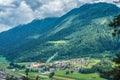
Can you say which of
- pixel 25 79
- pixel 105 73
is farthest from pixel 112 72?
pixel 25 79

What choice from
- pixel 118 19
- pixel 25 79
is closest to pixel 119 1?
pixel 118 19

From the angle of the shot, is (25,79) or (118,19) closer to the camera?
(118,19)

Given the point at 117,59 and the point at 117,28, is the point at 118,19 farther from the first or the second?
the point at 117,59

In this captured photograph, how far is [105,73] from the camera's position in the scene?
120 ft

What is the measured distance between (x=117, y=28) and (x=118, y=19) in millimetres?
958

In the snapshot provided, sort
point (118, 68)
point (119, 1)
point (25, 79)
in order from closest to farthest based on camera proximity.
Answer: point (119, 1) < point (118, 68) < point (25, 79)

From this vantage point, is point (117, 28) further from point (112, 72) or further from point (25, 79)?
point (25, 79)

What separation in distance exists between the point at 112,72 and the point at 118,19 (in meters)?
5.02

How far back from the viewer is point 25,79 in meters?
108

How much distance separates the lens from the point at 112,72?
3625 centimetres

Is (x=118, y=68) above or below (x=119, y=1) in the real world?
below

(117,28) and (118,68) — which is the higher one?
(117,28)

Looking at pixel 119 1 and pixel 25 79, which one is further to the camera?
pixel 25 79

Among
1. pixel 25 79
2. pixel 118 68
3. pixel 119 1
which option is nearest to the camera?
pixel 119 1
